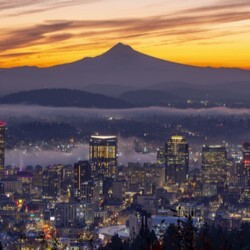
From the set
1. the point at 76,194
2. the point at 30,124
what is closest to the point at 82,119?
the point at 30,124

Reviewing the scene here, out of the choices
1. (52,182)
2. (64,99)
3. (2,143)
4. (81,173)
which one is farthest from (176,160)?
(64,99)

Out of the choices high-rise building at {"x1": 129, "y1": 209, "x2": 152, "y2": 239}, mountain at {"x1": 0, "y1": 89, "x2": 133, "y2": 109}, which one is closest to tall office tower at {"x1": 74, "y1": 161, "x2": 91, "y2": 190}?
high-rise building at {"x1": 129, "y1": 209, "x2": 152, "y2": 239}

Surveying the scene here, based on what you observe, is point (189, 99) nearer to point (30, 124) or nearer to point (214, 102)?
point (214, 102)

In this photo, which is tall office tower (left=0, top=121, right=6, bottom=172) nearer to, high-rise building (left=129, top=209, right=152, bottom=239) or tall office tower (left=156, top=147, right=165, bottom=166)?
tall office tower (left=156, top=147, right=165, bottom=166)

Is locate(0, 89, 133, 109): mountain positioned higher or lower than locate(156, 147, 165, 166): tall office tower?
higher

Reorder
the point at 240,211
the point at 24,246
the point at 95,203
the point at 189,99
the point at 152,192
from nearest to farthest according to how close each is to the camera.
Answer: the point at 24,246 < the point at 240,211 < the point at 95,203 < the point at 152,192 < the point at 189,99

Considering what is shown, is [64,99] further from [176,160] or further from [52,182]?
[52,182]

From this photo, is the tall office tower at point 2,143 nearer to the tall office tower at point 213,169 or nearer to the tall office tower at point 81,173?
the tall office tower at point 81,173
